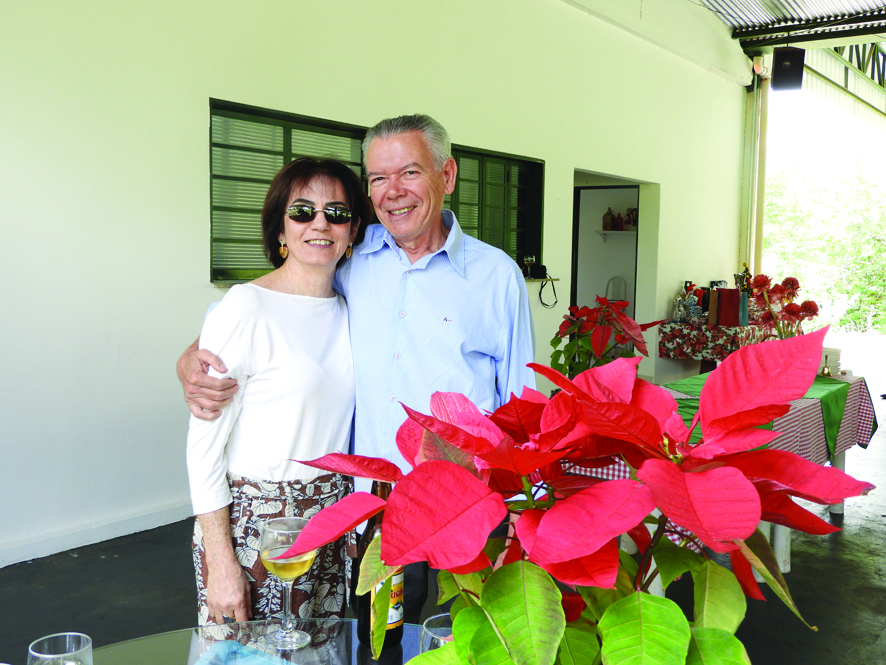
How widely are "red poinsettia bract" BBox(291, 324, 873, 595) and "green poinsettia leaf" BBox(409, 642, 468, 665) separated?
70 millimetres

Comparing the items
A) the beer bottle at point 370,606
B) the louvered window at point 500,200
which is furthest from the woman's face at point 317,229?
the louvered window at point 500,200

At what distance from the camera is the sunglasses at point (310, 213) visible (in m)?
1.64

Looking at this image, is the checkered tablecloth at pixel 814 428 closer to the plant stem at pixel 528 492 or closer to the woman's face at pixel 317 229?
the woman's face at pixel 317 229

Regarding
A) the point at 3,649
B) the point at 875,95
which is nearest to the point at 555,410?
the point at 3,649

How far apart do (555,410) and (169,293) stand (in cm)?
351

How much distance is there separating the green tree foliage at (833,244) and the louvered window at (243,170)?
13.2m

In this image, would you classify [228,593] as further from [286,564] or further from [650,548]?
[650,548]

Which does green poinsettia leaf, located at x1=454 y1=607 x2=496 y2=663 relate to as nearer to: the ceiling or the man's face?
the man's face

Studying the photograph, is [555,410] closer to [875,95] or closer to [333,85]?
[333,85]

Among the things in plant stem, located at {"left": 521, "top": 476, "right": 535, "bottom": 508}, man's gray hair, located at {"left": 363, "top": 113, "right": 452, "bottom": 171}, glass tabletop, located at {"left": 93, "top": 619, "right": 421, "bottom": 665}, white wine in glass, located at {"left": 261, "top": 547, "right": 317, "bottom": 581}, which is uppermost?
man's gray hair, located at {"left": 363, "top": 113, "right": 452, "bottom": 171}

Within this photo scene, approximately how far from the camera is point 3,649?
247 cm

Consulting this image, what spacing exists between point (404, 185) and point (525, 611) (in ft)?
4.97

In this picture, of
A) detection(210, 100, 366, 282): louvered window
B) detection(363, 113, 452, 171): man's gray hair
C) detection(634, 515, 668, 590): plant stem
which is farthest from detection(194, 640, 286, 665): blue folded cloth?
detection(210, 100, 366, 282): louvered window

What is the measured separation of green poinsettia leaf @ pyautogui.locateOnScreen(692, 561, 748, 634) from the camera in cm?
45
